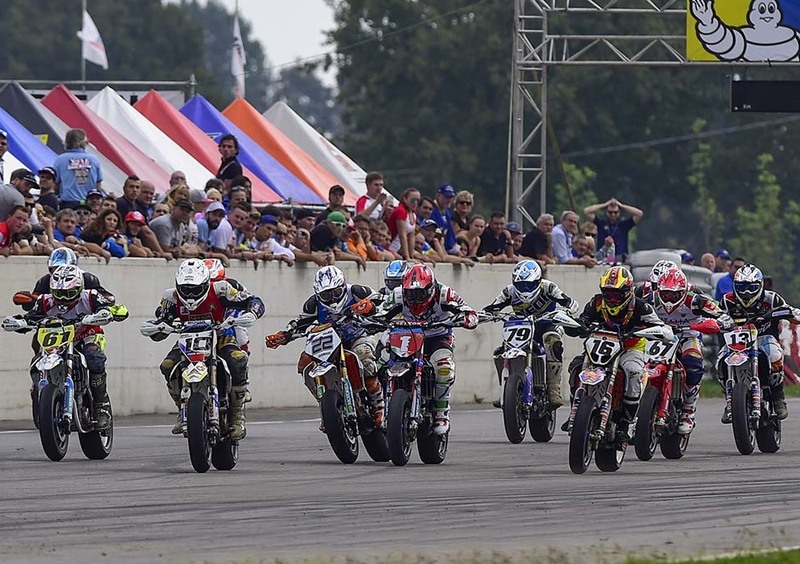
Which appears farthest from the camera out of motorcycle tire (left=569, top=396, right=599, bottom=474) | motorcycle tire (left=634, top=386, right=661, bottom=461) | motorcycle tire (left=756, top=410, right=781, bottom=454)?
motorcycle tire (left=756, top=410, right=781, bottom=454)

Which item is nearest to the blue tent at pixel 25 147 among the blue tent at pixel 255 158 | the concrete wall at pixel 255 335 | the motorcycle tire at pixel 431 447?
the concrete wall at pixel 255 335

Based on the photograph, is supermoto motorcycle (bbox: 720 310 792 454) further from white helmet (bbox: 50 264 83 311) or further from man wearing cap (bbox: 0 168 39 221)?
man wearing cap (bbox: 0 168 39 221)

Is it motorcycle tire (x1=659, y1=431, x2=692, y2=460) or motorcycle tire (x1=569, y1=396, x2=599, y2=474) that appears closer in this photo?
motorcycle tire (x1=569, y1=396, x2=599, y2=474)

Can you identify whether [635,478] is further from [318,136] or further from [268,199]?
[318,136]

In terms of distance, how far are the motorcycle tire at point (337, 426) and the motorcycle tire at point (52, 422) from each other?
1.96 m

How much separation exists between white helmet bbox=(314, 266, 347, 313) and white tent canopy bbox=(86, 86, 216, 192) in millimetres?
11756

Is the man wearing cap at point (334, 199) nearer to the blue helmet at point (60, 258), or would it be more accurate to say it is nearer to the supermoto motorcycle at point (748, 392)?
the supermoto motorcycle at point (748, 392)

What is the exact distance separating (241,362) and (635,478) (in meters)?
2.97

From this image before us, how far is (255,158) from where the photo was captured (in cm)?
2948

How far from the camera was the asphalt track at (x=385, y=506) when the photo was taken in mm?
10086

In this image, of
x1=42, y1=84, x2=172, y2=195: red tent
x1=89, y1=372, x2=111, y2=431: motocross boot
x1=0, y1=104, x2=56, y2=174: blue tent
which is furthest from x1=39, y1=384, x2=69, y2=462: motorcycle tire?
x1=42, y1=84, x2=172, y2=195: red tent

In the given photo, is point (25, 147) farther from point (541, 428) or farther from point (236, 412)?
point (236, 412)

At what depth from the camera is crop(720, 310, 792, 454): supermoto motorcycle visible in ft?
54.3

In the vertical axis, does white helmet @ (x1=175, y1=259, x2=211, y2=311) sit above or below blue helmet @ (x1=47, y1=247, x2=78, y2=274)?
below
